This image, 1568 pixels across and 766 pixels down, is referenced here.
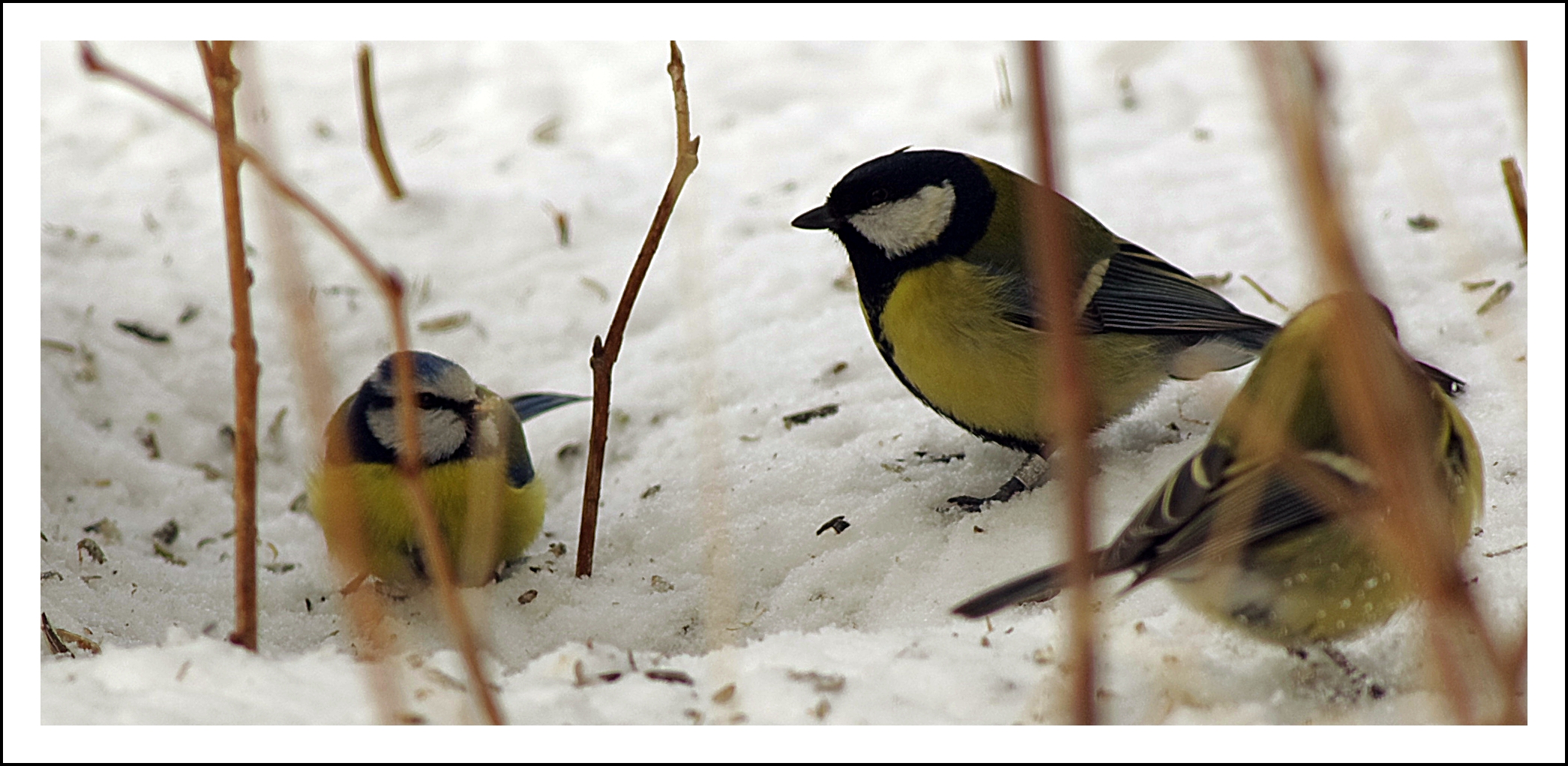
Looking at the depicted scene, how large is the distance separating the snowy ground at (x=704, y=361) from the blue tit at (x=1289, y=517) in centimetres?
11

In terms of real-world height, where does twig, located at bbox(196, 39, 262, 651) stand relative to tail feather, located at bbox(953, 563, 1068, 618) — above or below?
above

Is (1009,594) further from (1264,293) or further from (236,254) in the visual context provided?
(1264,293)

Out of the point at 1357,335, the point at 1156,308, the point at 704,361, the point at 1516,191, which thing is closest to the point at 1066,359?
the point at 1357,335

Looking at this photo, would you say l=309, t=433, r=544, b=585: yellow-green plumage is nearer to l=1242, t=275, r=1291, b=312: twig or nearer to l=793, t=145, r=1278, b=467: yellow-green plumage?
l=793, t=145, r=1278, b=467: yellow-green plumage

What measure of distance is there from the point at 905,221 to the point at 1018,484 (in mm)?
592

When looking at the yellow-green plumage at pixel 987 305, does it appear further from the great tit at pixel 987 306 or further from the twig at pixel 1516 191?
the twig at pixel 1516 191

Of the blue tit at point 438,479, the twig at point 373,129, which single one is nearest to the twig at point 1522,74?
the blue tit at point 438,479

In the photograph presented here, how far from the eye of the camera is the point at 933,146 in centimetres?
423

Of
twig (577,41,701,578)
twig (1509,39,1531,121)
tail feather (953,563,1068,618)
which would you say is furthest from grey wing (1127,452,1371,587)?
twig (577,41,701,578)

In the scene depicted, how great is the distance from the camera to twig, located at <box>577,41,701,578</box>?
1.99 metres

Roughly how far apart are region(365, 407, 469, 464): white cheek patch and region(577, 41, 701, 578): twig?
35 centimetres

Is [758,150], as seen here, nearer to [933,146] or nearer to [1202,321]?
[933,146]

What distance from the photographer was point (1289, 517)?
1657mm

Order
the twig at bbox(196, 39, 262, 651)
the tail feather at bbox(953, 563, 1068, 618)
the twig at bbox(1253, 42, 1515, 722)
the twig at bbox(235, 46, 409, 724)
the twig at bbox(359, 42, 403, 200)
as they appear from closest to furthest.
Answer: the twig at bbox(1253, 42, 1515, 722) < the twig at bbox(235, 46, 409, 724) < the twig at bbox(196, 39, 262, 651) < the tail feather at bbox(953, 563, 1068, 618) < the twig at bbox(359, 42, 403, 200)
